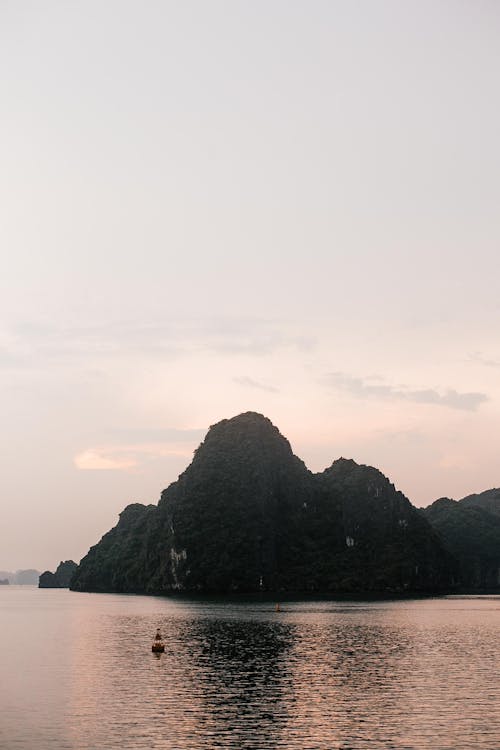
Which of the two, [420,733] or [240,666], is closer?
[420,733]

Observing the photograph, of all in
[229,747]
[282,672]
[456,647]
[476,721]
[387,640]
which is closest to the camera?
[229,747]

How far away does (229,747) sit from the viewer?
123 feet

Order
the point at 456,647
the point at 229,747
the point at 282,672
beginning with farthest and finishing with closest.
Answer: the point at 456,647 < the point at 282,672 < the point at 229,747

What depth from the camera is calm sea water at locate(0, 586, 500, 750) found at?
39.9 metres

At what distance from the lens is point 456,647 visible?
279ft

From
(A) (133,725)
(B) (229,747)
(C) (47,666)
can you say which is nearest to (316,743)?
(B) (229,747)

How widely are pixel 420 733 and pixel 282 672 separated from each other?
24.2 metres

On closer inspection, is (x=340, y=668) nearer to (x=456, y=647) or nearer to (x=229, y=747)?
(x=456, y=647)

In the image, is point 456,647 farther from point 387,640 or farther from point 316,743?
point 316,743

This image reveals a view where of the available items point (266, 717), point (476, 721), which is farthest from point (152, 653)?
point (476, 721)

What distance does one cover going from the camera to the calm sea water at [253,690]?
39875 millimetres

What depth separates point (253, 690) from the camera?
53875 millimetres

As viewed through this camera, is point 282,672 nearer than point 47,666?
Yes

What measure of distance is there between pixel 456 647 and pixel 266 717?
46040mm
